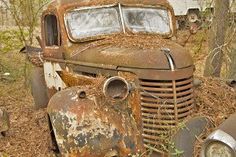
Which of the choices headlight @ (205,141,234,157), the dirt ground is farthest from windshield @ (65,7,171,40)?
headlight @ (205,141,234,157)

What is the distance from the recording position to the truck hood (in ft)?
16.1

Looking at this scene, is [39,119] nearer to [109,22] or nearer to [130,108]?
[109,22]

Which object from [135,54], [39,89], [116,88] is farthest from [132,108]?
[39,89]

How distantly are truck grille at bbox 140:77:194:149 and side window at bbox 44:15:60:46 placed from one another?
1967 mm

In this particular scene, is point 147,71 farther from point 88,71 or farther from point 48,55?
point 48,55

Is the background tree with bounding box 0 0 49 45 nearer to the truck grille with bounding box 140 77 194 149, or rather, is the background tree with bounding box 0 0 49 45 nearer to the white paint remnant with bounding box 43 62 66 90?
the white paint remnant with bounding box 43 62 66 90

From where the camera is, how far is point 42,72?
7539 millimetres

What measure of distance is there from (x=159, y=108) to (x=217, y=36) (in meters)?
4.03

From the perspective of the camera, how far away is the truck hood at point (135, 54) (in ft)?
16.1

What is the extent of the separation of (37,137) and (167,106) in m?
2.27

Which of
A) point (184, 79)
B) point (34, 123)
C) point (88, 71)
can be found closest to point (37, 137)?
point (34, 123)

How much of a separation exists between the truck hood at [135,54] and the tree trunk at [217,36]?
9.63 ft

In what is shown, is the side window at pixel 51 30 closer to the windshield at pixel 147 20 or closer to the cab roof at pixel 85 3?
the cab roof at pixel 85 3

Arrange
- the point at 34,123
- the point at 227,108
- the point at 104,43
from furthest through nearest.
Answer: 1. the point at 34,123
2. the point at 104,43
3. the point at 227,108
